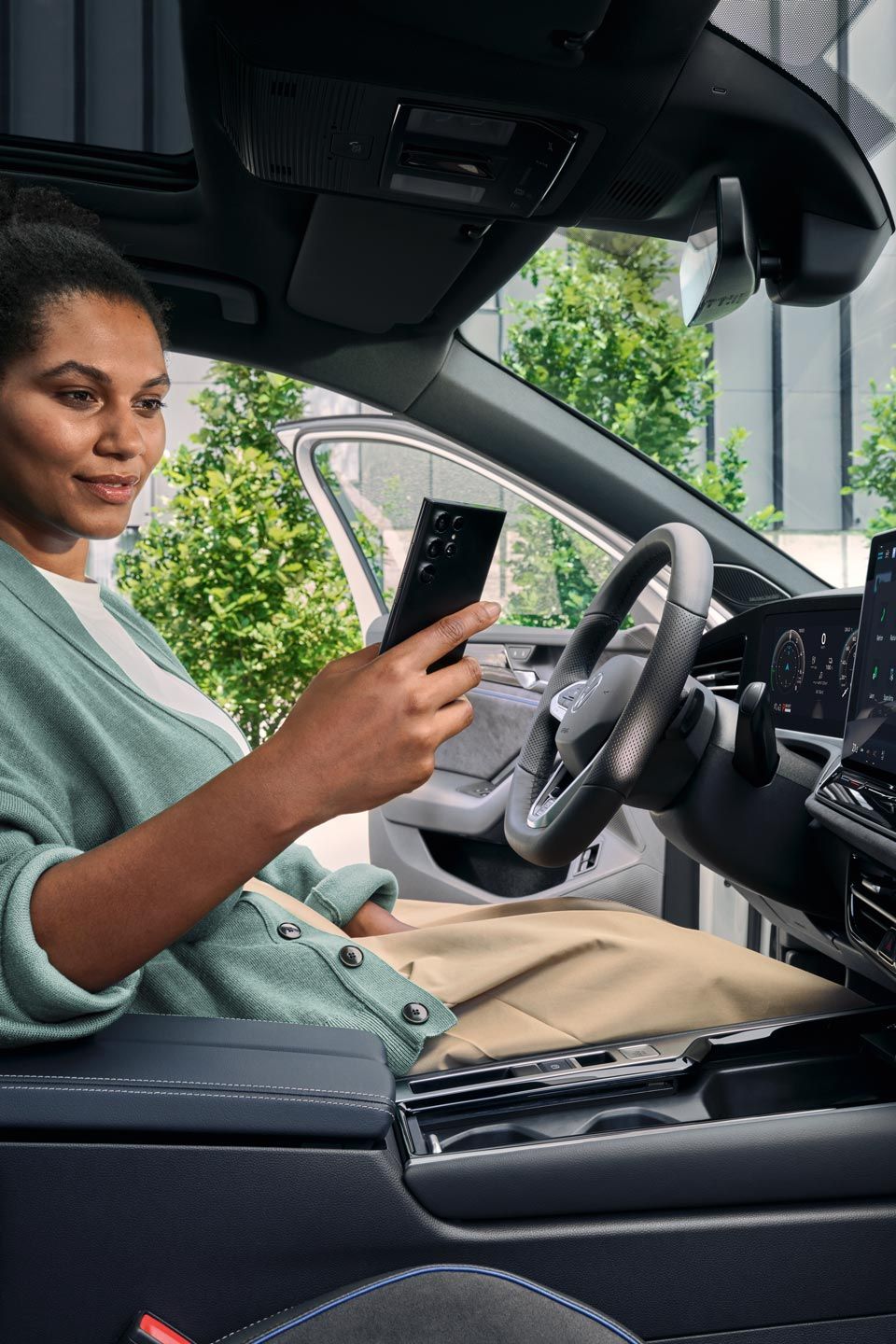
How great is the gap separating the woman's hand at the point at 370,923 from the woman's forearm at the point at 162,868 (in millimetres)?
565

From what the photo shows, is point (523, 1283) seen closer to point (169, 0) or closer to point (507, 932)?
point (507, 932)

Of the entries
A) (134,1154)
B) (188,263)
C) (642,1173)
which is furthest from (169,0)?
(642,1173)

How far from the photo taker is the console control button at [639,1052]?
1.07 meters

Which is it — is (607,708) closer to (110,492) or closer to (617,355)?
(110,492)

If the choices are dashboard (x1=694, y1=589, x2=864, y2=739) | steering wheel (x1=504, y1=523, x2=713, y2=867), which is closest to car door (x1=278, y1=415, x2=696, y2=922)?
dashboard (x1=694, y1=589, x2=864, y2=739)

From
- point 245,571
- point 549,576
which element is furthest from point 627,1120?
point 245,571

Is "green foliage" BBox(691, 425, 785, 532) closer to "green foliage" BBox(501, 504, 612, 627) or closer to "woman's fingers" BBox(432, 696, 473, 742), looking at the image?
"green foliage" BBox(501, 504, 612, 627)

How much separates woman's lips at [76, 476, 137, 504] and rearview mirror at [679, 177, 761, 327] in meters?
0.75

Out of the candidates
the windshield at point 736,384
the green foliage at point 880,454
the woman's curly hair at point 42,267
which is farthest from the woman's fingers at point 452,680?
the green foliage at point 880,454

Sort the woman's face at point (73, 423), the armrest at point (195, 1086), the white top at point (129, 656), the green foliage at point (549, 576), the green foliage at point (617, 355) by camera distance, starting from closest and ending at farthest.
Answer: the armrest at point (195, 1086) → the woman's face at point (73, 423) → the white top at point (129, 656) → the green foliage at point (549, 576) → the green foliage at point (617, 355)

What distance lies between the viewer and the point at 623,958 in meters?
1.10

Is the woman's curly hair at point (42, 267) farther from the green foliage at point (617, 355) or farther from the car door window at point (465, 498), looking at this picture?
the green foliage at point (617, 355)

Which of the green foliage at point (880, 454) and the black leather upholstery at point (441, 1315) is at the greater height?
the green foliage at point (880, 454)

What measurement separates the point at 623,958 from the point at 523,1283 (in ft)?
1.27
